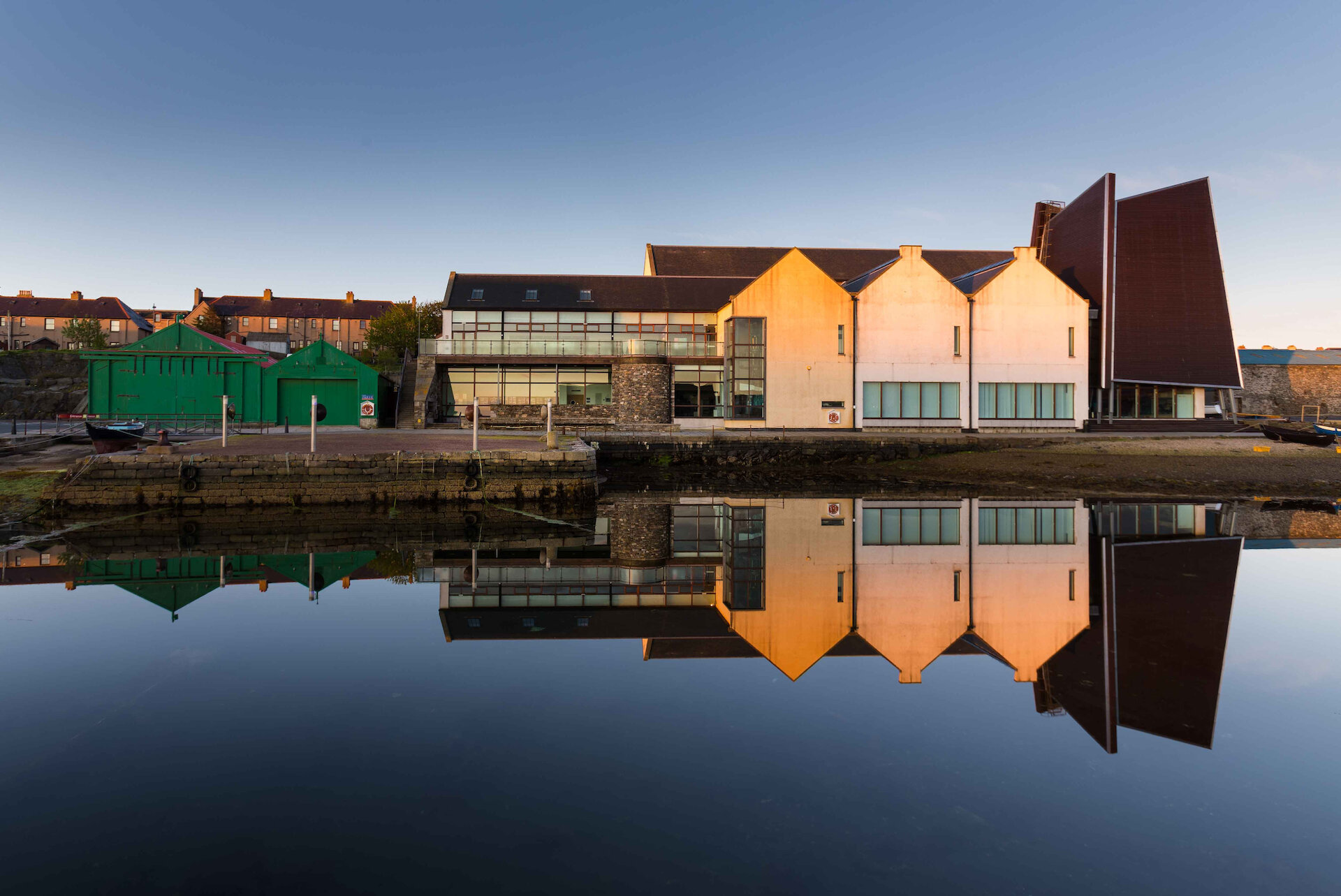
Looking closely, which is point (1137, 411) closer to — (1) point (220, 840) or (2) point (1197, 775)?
(2) point (1197, 775)

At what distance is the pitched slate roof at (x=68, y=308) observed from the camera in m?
79.9

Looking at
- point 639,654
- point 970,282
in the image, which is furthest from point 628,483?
point 970,282

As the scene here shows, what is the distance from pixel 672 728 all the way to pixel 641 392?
2965cm

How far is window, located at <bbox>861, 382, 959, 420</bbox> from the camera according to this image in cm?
3303

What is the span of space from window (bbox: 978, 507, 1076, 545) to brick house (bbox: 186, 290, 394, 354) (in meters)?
78.7

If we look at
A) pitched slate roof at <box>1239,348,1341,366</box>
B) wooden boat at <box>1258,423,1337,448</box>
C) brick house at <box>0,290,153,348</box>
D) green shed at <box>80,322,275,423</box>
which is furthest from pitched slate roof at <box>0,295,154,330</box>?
pitched slate roof at <box>1239,348,1341,366</box>

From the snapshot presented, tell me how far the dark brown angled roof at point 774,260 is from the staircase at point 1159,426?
1343 centimetres

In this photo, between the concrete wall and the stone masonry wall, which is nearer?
the concrete wall

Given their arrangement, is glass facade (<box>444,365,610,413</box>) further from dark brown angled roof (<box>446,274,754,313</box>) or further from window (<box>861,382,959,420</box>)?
window (<box>861,382,959,420</box>)

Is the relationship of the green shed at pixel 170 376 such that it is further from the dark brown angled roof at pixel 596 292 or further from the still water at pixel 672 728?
the still water at pixel 672 728

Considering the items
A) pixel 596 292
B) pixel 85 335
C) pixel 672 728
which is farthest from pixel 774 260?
pixel 85 335

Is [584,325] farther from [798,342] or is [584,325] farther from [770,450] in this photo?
[770,450]

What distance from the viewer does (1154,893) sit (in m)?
3.54

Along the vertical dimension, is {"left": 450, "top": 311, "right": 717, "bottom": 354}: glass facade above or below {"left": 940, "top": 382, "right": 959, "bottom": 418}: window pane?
above
